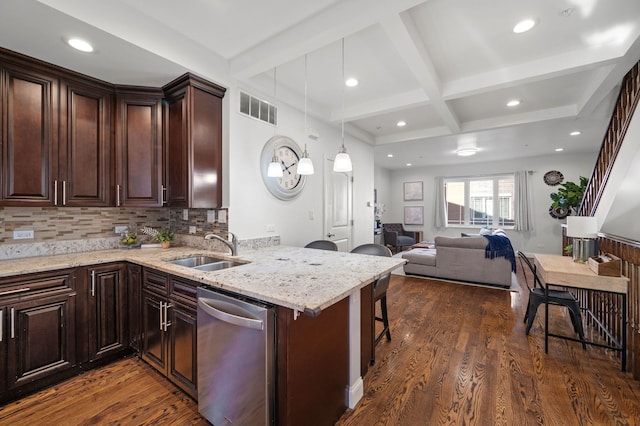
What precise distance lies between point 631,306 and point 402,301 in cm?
222

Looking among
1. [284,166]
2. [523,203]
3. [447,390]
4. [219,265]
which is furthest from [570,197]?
[219,265]

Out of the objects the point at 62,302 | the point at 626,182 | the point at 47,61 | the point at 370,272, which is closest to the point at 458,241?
the point at 626,182

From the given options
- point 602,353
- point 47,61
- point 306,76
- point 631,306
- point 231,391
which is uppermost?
point 306,76

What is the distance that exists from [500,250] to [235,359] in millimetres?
4509

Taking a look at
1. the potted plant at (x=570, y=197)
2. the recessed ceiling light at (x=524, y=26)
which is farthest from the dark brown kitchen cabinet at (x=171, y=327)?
the potted plant at (x=570, y=197)

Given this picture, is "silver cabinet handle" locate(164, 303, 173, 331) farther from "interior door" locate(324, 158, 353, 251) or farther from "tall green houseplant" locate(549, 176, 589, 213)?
"tall green houseplant" locate(549, 176, 589, 213)

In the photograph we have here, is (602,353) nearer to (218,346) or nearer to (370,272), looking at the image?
(370,272)

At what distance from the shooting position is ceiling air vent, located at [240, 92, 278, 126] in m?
2.87

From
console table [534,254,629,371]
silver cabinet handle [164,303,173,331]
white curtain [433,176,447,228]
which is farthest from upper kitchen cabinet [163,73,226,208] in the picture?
white curtain [433,176,447,228]

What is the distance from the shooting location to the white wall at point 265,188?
2764 millimetres

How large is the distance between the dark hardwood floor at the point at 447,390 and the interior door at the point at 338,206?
1760 millimetres

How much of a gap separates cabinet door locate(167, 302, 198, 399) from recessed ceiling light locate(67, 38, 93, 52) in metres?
1.98

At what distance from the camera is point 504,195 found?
312 inches

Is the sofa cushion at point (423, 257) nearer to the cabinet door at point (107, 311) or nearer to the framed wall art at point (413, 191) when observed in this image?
the framed wall art at point (413, 191)
